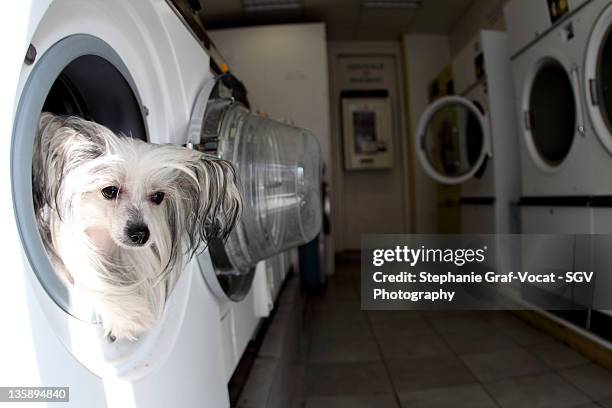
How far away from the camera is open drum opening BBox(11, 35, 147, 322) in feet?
1.03

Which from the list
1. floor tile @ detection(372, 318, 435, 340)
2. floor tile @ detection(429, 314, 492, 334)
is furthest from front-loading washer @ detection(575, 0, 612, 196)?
floor tile @ detection(372, 318, 435, 340)

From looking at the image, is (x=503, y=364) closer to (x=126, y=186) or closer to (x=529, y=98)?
(x=529, y=98)

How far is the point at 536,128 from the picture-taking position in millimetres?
→ 1685

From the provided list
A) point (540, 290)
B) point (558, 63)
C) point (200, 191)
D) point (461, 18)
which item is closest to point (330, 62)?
point (461, 18)

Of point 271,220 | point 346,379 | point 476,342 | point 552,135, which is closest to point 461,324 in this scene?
point 476,342

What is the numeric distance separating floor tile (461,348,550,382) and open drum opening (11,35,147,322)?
4.64ft

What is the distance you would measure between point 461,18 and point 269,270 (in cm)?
325

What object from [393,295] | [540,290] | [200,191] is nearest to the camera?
[200,191]

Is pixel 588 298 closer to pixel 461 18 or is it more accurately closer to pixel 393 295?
pixel 393 295

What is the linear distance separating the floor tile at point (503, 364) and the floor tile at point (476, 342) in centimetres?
4

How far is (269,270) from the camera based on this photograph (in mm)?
1221

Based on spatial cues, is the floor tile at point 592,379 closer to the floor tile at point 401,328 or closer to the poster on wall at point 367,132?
the floor tile at point 401,328

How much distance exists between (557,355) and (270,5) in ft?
9.97

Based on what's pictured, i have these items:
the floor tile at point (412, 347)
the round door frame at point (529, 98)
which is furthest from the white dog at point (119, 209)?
the round door frame at point (529, 98)
